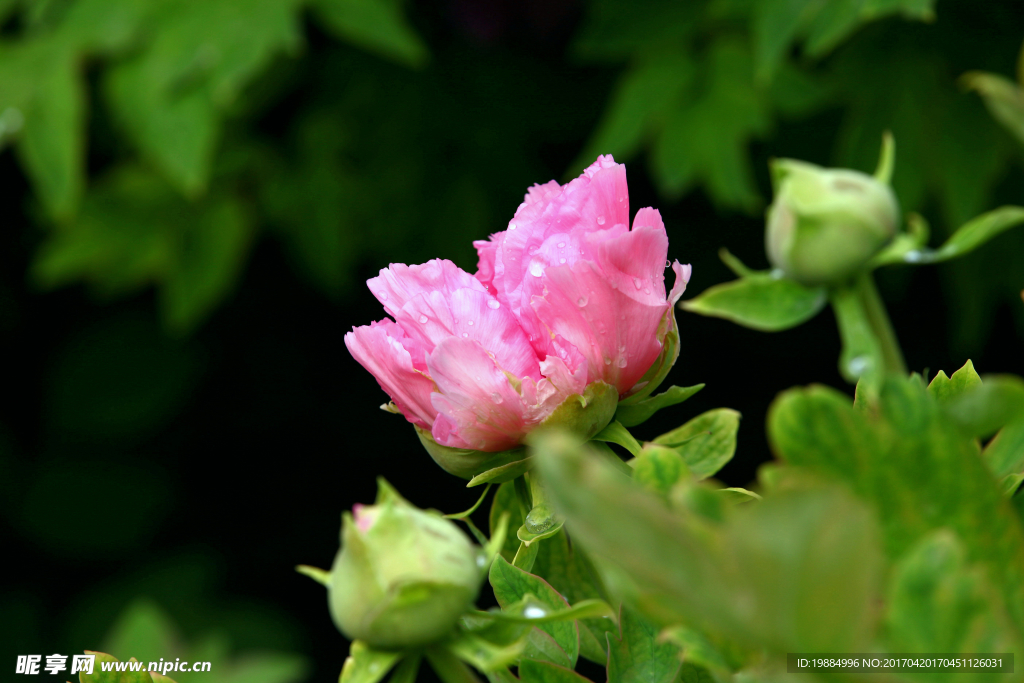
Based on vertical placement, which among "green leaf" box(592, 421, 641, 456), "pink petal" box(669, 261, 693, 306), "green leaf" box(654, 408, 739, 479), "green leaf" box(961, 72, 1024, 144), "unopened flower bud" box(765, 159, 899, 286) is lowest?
"green leaf" box(654, 408, 739, 479)

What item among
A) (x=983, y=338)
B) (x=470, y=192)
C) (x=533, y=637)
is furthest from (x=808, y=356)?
(x=533, y=637)

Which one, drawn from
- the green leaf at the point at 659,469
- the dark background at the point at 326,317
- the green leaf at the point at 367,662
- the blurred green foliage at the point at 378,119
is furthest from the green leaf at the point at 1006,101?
→ the dark background at the point at 326,317

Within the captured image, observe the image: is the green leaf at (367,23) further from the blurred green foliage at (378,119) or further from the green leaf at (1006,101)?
the green leaf at (1006,101)

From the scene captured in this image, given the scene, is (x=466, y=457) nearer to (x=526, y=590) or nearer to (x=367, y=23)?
(x=526, y=590)

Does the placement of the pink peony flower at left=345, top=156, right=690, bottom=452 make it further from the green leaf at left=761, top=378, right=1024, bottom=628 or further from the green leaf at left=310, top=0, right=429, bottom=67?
the green leaf at left=310, top=0, right=429, bottom=67

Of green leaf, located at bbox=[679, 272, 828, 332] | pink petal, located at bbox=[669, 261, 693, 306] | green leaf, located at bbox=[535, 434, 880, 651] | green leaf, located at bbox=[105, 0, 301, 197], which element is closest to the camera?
green leaf, located at bbox=[535, 434, 880, 651]

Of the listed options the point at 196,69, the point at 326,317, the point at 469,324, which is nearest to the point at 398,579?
the point at 469,324

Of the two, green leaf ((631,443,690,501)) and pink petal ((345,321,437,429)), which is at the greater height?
green leaf ((631,443,690,501))

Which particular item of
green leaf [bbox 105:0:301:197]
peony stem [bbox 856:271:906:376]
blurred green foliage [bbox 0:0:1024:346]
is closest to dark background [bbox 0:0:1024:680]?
blurred green foliage [bbox 0:0:1024:346]
